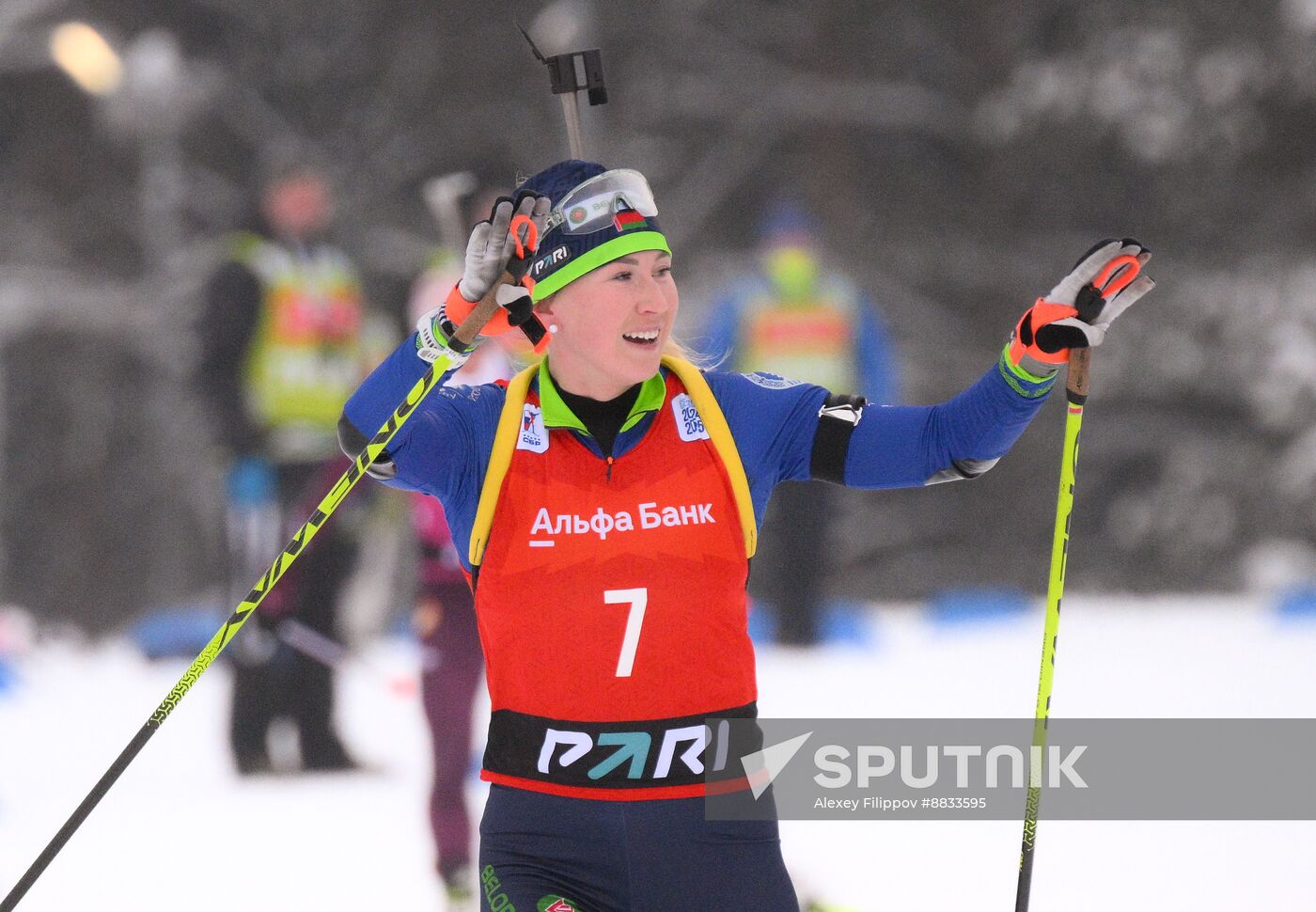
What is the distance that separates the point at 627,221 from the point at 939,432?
0.60 metres

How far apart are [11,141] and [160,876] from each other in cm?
941

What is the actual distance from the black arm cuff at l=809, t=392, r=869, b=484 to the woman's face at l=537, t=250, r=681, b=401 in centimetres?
29

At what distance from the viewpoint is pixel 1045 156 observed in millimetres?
12742

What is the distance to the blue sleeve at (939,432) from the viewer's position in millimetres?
2502

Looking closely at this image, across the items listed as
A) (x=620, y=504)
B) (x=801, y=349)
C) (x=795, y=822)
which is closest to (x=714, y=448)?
(x=620, y=504)

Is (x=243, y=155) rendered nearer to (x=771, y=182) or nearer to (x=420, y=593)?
(x=771, y=182)

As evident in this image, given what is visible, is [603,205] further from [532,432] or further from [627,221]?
[532,432]

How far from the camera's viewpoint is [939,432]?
2564 mm

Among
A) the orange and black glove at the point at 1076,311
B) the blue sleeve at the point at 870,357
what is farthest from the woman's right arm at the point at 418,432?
the blue sleeve at the point at 870,357

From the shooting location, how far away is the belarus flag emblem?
2648 mm

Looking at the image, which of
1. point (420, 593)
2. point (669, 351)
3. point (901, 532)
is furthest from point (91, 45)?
point (669, 351)

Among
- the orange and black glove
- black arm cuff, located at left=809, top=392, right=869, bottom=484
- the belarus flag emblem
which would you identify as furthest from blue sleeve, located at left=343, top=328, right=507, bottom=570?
the orange and black glove

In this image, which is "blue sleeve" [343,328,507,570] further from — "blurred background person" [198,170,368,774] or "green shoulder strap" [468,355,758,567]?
"blurred background person" [198,170,368,774]

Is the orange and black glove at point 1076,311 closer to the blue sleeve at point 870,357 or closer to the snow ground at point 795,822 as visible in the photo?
the snow ground at point 795,822
